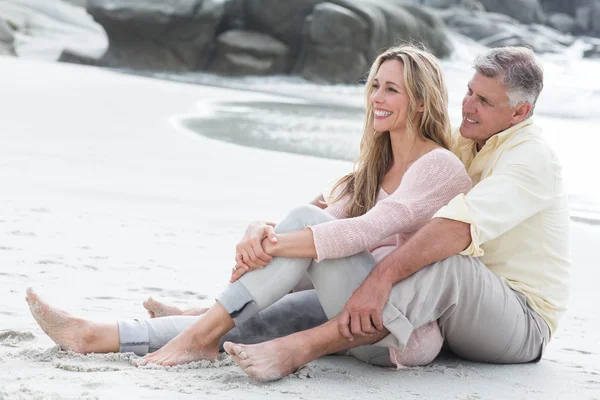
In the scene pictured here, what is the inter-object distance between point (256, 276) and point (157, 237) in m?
2.02

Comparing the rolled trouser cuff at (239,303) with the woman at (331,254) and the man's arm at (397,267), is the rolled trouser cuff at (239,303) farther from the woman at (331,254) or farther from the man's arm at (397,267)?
the man's arm at (397,267)

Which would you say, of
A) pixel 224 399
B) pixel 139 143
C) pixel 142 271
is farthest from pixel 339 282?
pixel 139 143

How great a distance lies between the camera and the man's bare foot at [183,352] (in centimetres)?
273

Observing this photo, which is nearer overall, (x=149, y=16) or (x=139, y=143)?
(x=139, y=143)

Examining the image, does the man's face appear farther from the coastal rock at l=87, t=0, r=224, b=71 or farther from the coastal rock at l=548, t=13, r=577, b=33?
the coastal rock at l=548, t=13, r=577, b=33

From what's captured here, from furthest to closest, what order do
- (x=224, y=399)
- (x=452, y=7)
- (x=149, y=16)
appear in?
(x=452, y=7) → (x=149, y=16) → (x=224, y=399)

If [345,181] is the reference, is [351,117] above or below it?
below

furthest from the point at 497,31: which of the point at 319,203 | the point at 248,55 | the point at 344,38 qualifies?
the point at 319,203

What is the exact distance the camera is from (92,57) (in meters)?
23.2

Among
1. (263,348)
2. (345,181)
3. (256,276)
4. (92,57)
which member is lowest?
(92,57)

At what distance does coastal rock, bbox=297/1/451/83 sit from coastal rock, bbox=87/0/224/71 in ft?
8.95

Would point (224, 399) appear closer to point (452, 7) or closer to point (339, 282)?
point (339, 282)

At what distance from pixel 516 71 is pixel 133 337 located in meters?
1.59

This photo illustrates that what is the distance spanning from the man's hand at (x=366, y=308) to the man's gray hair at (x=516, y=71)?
0.86 metres
